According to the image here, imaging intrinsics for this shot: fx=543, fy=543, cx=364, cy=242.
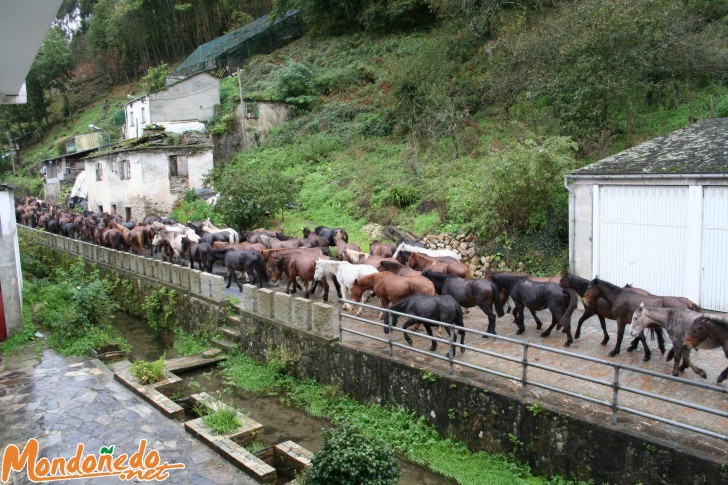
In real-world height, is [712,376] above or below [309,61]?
below

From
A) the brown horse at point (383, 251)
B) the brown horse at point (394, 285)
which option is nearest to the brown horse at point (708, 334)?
the brown horse at point (394, 285)

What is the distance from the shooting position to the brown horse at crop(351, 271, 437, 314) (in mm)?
11078

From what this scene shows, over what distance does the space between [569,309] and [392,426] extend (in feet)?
12.7

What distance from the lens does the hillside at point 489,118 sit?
1589cm

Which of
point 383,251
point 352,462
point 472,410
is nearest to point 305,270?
point 383,251

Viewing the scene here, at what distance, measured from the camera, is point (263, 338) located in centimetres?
1252

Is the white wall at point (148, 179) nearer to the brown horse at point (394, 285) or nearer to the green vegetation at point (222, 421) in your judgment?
the brown horse at point (394, 285)

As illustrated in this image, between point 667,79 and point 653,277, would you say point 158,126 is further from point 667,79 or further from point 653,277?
point 653,277

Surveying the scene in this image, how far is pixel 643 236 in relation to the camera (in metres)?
12.6

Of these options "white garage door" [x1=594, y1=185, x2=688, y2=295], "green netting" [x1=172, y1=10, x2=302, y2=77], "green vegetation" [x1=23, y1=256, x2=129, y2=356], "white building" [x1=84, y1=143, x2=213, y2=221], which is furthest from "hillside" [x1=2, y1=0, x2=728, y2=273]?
"green netting" [x1=172, y1=10, x2=302, y2=77]

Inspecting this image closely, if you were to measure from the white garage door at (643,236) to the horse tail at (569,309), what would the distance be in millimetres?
3479

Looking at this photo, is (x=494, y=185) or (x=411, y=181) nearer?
(x=494, y=185)

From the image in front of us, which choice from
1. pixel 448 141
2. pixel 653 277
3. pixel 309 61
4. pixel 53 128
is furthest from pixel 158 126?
pixel 53 128

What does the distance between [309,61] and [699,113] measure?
29.1 meters
